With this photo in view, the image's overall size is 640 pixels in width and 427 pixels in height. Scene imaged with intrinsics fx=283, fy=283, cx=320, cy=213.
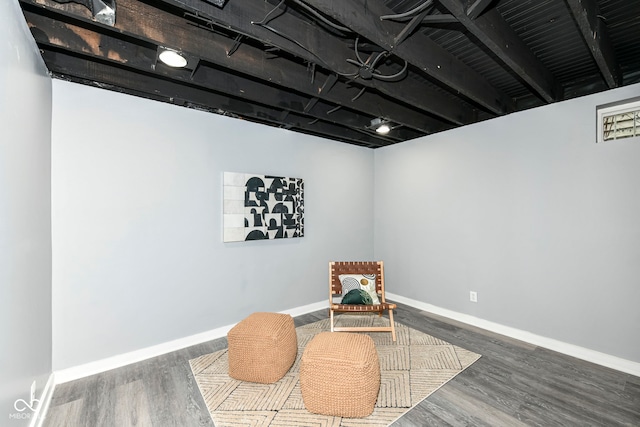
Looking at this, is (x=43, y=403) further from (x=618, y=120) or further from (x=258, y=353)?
(x=618, y=120)

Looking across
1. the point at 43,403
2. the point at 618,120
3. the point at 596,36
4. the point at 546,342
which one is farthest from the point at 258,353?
the point at 618,120

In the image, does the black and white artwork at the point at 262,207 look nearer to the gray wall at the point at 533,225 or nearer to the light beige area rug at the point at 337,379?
the light beige area rug at the point at 337,379

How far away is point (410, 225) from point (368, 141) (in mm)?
1394

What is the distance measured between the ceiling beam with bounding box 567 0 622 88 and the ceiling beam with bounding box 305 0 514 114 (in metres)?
0.79

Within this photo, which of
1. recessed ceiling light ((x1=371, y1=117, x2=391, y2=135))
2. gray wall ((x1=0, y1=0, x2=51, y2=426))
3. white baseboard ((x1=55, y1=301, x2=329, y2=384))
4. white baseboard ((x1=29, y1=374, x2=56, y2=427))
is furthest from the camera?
recessed ceiling light ((x1=371, y1=117, x2=391, y2=135))

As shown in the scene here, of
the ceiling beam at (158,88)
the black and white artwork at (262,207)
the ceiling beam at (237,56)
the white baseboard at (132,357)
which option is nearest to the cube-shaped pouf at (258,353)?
the white baseboard at (132,357)

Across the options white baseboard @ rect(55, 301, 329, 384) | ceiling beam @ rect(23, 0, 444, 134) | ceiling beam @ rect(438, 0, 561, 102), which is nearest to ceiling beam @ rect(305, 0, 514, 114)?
ceiling beam @ rect(438, 0, 561, 102)

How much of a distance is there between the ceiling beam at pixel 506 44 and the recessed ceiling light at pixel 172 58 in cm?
167

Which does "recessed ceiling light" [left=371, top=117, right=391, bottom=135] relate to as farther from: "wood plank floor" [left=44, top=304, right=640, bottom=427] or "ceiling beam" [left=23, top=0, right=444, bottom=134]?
"wood plank floor" [left=44, top=304, right=640, bottom=427]

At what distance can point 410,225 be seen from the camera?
4.08 metres

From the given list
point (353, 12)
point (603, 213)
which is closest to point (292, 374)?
point (353, 12)

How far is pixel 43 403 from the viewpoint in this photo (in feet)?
6.36

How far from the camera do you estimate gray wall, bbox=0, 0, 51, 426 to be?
4.28 ft

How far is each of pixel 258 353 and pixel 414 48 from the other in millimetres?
2544
